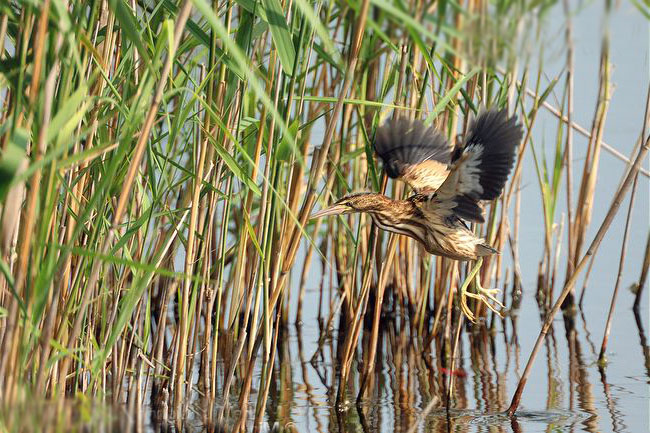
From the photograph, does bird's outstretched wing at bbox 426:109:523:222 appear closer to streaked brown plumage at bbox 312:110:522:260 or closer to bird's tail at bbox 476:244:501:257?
streaked brown plumage at bbox 312:110:522:260

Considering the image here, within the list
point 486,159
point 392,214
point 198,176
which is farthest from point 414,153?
point 198,176

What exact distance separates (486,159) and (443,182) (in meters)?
0.15

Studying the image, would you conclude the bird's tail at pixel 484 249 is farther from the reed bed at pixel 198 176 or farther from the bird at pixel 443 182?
the reed bed at pixel 198 176

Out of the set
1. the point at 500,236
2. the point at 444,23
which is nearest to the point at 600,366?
the point at 500,236

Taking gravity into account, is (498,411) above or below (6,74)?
below

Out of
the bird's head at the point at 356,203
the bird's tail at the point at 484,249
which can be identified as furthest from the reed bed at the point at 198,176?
the bird's tail at the point at 484,249

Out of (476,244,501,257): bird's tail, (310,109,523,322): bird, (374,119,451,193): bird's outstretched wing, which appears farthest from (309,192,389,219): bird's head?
(476,244,501,257): bird's tail

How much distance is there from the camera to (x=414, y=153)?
3379mm

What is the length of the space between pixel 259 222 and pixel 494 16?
0.98 m

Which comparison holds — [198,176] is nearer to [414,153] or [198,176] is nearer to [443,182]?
[443,182]

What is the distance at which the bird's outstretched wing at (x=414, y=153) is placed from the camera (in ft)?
10.6

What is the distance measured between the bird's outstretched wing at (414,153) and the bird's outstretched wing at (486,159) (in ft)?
0.79

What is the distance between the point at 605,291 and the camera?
499 centimetres

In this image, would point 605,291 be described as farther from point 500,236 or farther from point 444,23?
point 444,23
